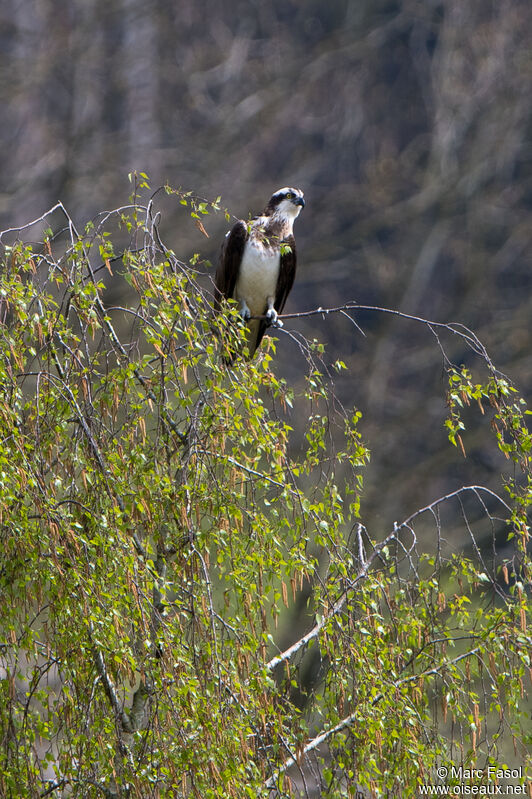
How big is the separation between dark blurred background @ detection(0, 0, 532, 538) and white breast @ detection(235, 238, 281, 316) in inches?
186

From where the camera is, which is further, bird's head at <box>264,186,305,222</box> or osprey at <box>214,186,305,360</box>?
bird's head at <box>264,186,305,222</box>

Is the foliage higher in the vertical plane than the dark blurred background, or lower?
lower

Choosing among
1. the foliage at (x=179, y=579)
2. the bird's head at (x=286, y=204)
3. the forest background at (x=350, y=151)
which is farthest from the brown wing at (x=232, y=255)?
the forest background at (x=350, y=151)

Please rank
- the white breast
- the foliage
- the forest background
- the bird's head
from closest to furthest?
the foliage
the white breast
the bird's head
the forest background

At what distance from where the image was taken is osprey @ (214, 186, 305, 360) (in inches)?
231

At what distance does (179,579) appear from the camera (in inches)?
132

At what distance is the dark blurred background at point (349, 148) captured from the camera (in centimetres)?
1165

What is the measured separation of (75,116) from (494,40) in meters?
5.78

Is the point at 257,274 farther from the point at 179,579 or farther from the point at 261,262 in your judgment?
the point at 179,579

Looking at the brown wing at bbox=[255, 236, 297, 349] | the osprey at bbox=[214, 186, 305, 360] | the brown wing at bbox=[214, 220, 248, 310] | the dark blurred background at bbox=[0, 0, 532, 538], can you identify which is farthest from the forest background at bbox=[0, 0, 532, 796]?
the brown wing at bbox=[214, 220, 248, 310]

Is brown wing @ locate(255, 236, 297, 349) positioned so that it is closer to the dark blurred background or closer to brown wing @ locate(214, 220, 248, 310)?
brown wing @ locate(214, 220, 248, 310)

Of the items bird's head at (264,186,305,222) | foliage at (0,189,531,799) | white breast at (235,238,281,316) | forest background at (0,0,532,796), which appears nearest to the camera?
foliage at (0,189,531,799)

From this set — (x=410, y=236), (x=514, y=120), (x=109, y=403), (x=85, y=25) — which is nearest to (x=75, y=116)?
(x=85, y=25)

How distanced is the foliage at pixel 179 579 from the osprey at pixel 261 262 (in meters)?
2.35
